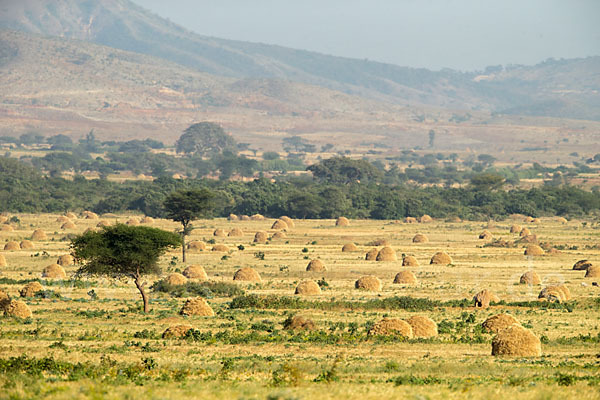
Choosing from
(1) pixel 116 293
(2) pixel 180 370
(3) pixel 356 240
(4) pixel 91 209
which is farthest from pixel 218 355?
(4) pixel 91 209

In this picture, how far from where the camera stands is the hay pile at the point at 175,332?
96.1ft

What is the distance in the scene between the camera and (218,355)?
26.5 metres

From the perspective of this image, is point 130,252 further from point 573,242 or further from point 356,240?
point 573,242

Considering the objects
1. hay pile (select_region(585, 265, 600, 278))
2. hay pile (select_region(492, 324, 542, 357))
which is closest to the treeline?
hay pile (select_region(585, 265, 600, 278))

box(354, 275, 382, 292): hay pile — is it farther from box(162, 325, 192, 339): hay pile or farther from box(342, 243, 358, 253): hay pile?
box(342, 243, 358, 253): hay pile

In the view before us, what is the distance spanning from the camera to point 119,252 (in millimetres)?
37156

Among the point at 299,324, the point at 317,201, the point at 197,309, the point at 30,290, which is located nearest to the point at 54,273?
the point at 30,290

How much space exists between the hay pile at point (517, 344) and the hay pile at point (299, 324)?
7.00 metres

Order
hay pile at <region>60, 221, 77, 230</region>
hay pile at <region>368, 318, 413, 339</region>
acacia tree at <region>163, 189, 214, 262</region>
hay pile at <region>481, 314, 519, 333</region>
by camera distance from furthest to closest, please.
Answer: hay pile at <region>60, 221, 77, 230</region>, acacia tree at <region>163, 189, 214, 262</region>, hay pile at <region>481, 314, 519, 333</region>, hay pile at <region>368, 318, 413, 339</region>

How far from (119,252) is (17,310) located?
513 cm

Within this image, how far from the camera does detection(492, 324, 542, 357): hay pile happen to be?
2591 centimetres

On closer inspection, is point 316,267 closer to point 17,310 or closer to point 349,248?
point 349,248

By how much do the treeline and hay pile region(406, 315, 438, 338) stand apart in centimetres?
6430

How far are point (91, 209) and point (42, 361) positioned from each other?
3123 inches
